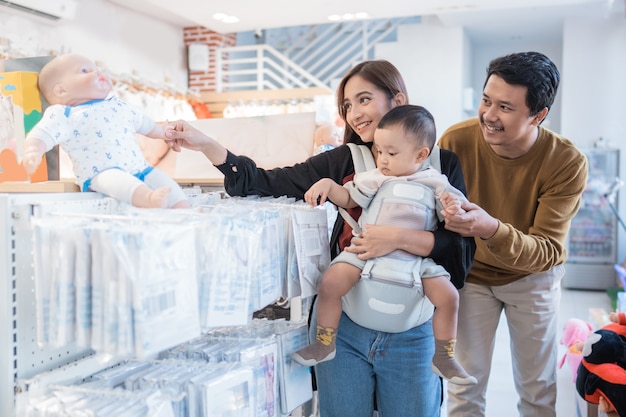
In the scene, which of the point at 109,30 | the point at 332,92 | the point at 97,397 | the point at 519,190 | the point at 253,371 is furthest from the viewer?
the point at 332,92

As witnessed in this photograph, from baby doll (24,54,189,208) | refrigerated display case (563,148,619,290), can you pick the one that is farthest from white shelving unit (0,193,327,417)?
refrigerated display case (563,148,619,290)

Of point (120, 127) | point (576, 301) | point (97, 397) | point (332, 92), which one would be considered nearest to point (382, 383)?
point (97, 397)

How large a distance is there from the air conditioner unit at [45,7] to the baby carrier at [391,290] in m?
5.29

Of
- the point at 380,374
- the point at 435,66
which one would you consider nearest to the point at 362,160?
the point at 380,374

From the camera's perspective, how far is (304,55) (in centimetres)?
1053

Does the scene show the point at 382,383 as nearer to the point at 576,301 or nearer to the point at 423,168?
the point at 423,168

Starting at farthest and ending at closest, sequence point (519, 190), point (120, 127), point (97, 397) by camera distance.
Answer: point (519, 190) → point (120, 127) → point (97, 397)

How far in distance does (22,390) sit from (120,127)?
29.2 inches

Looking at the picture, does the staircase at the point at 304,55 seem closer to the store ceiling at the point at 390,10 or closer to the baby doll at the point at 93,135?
the store ceiling at the point at 390,10

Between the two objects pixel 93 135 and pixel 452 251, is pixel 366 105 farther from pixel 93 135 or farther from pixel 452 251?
pixel 93 135

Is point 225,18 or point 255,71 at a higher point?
point 225,18

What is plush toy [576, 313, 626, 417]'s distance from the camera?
2.23 meters

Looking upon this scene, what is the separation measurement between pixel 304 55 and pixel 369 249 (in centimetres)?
947

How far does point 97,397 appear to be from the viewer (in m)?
1.20
